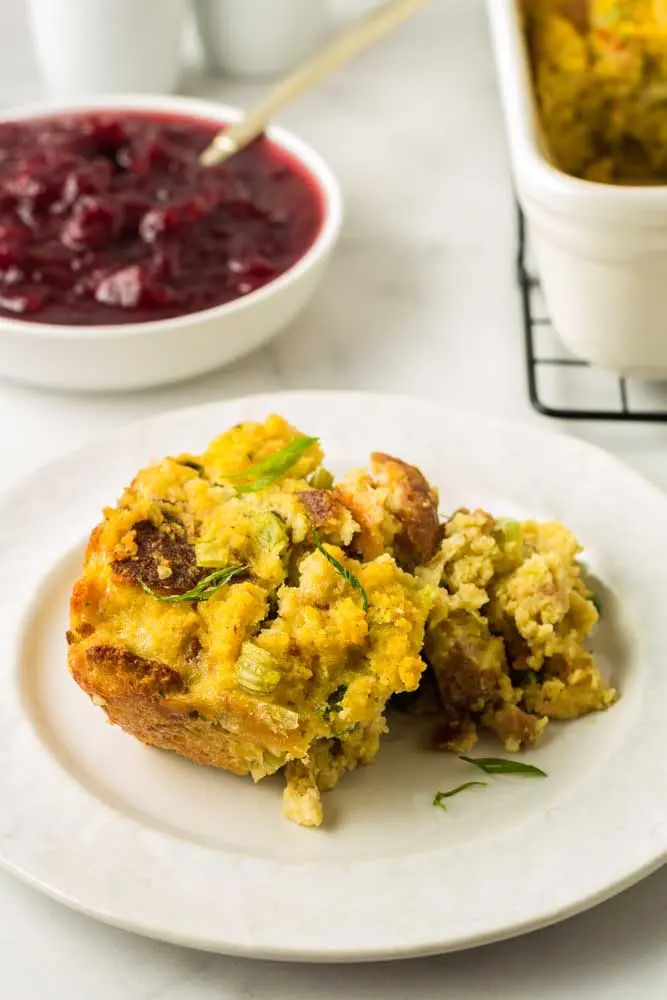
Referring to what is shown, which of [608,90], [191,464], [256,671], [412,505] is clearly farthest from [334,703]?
[608,90]

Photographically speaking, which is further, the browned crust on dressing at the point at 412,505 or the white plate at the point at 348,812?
the browned crust on dressing at the point at 412,505

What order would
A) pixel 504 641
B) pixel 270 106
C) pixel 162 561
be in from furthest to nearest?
1. pixel 270 106
2. pixel 504 641
3. pixel 162 561

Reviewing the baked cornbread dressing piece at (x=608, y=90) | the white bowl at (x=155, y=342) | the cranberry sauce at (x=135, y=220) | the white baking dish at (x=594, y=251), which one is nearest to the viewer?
the white baking dish at (x=594, y=251)

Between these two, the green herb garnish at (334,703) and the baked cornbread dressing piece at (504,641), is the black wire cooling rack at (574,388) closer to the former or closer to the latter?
the baked cornbread dressing piece at (504,641)

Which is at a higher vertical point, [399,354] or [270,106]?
[270,106]

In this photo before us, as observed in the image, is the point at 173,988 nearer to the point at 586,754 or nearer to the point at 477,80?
the point at 586,754

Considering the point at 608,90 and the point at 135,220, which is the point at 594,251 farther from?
the point at 135,220

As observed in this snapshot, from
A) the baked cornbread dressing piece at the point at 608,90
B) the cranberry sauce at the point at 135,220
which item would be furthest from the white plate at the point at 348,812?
the baked cornbread dressing piece at the point at 608,90

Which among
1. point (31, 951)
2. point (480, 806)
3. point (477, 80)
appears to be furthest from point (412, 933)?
point (477, 80)
